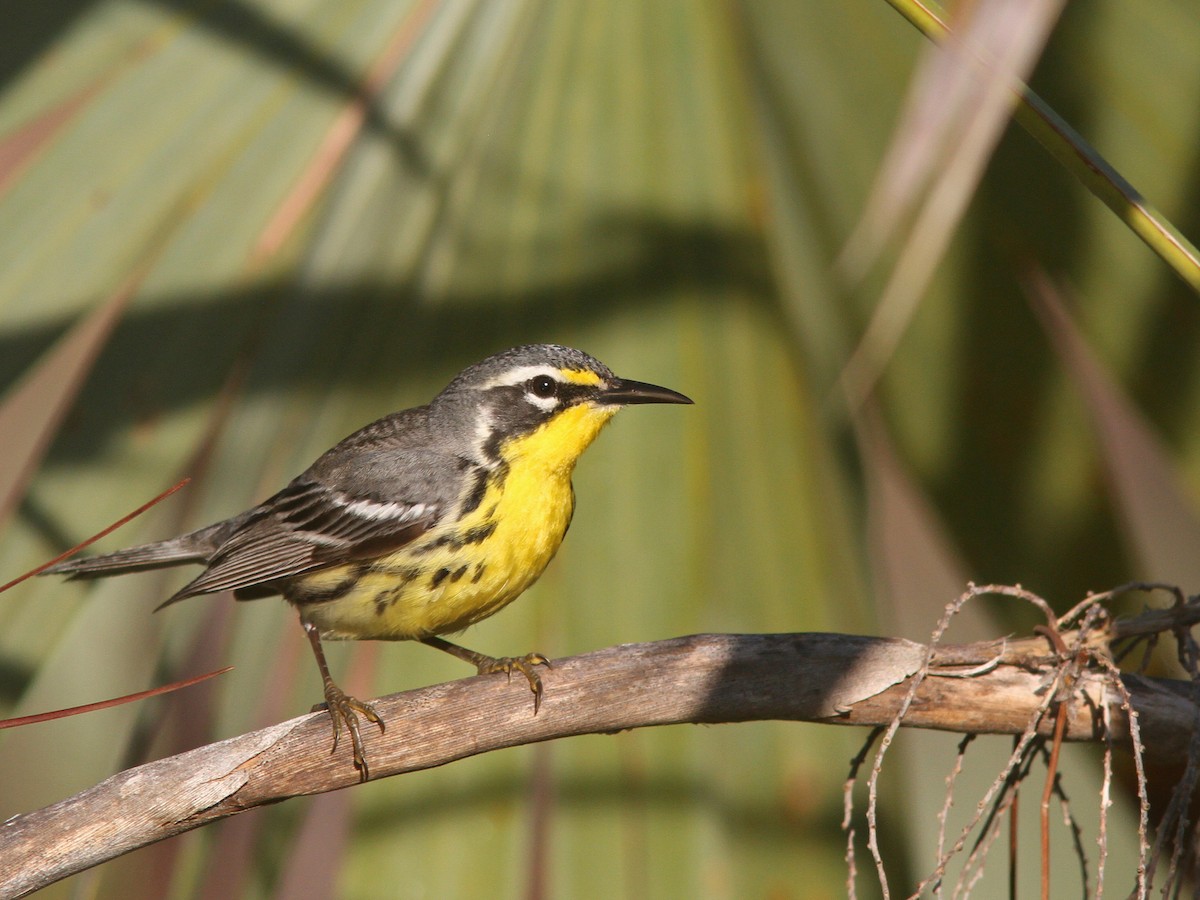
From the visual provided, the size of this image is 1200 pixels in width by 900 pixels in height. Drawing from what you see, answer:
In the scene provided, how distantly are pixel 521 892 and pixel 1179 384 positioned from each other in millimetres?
1661

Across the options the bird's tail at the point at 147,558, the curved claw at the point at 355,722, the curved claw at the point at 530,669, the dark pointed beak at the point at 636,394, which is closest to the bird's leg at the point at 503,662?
the curved claw at the point at 530,669

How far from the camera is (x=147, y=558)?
10.1ft

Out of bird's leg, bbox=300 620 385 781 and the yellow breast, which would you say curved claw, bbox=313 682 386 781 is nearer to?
bird's leg, bbox=300 620 385 781

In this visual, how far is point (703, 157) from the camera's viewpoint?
260 centimetres

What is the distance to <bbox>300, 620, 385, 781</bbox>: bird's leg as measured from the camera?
1.92 m

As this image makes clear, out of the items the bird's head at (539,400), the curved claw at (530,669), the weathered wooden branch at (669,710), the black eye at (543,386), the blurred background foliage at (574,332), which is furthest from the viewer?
the black eye at (543,386)

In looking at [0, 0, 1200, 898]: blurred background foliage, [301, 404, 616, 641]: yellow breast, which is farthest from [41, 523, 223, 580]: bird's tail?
[301, 404, 616, 641]: yellow breast

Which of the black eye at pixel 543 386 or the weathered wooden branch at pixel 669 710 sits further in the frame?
the black eye at pixel 543 386

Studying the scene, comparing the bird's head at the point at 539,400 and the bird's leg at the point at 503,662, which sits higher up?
the bird's head at the point at 539,400

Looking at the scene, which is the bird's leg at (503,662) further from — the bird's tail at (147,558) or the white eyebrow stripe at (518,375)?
the bird's tail at (147,558)

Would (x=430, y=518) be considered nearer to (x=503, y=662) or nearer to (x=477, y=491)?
(x=477, y=491)

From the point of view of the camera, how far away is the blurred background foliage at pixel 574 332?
2.31 m

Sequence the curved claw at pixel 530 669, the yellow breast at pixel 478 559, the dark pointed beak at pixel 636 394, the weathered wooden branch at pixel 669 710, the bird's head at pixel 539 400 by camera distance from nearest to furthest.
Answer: the weathered wooden branch at pixel 669 710
the curved claw at pixel 530 669
the dark pointed beak at pixel 636 394
the yellow breast at pixel 478 559
the bird's head at pixel 539 400

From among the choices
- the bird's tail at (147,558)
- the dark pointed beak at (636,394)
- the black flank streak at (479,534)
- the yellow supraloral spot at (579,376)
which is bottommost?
the bird's tail at (147,558)
